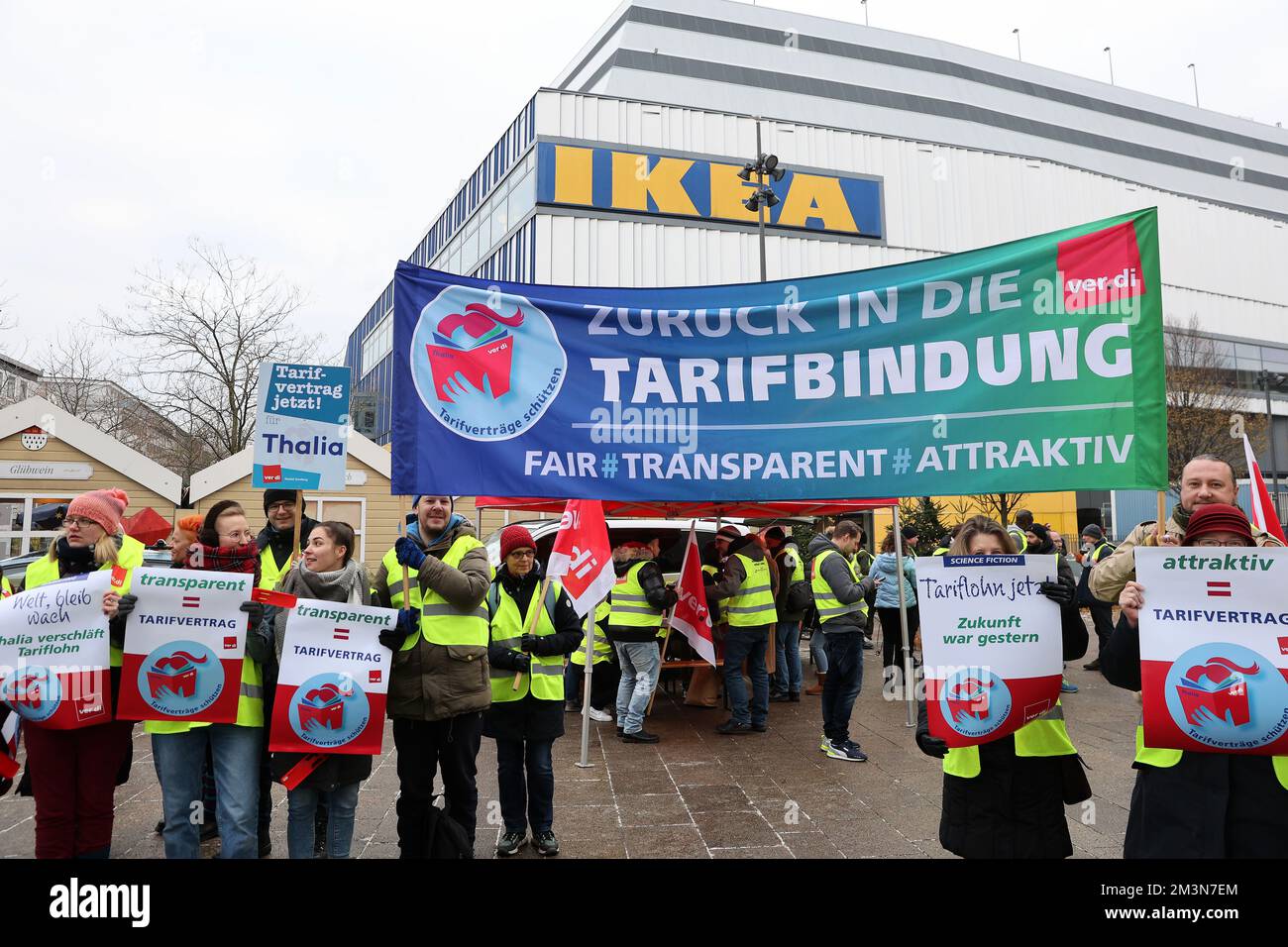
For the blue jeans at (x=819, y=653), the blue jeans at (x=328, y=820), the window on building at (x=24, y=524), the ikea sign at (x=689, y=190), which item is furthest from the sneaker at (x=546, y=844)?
the ikea sign at (x=689, y=190)

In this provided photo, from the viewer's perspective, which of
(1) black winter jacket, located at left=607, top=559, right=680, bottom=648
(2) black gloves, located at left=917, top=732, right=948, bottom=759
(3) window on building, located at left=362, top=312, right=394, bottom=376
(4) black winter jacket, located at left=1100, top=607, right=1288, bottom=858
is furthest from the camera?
(3) window on building, located at left=362, top=312, right=394, bottom=376

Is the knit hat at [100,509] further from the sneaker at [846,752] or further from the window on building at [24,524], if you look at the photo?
the window on building at [24,524]

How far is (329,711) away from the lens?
364 centimetres

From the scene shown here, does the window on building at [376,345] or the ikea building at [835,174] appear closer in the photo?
the ikea building at [835,174]

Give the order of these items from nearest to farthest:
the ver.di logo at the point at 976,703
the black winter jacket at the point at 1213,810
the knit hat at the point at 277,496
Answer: the black winter jacket at the point at 1213,810, the ver.di logo at the point at 976,703, the knit hat at the point at 277,496

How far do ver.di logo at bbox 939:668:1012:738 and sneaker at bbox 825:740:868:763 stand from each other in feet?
12.8

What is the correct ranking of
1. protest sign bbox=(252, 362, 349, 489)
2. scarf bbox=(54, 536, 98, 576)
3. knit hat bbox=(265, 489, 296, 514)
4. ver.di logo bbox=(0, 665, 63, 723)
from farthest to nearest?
knit hat bbox=(265, 489, 296, 514), protest sign bbox=(252, 362, 349, 489), scarf bbox=(54, 536, 98, 576), ver.di logo bbox=(0, 665, 63, 723)

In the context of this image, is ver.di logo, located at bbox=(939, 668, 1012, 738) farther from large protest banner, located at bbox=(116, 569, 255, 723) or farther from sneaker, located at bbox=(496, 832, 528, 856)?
large protest banner, located at bbox=(116, 569, 255, 723)

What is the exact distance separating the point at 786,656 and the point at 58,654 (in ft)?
25.3

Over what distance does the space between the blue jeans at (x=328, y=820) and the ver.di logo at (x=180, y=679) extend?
599 mm

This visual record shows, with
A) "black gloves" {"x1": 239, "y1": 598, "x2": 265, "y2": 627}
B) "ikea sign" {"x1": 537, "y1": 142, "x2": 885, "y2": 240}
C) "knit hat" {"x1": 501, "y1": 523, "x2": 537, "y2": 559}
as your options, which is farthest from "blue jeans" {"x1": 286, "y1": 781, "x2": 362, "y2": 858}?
"ikea sign" {"x1": 537, "y1": 142, "x2": 885, "y2": 240}

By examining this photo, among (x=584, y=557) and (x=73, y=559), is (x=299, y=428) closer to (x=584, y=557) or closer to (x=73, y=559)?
(x=73, y=559)

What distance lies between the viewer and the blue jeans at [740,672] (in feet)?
25.5

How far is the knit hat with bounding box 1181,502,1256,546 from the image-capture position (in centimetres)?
284
